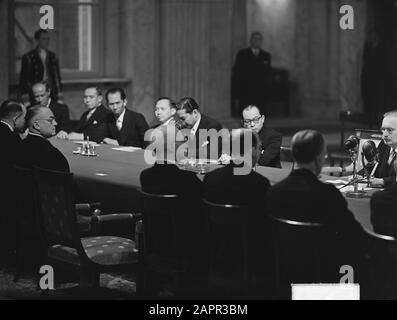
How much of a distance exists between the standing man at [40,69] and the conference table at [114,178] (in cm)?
390

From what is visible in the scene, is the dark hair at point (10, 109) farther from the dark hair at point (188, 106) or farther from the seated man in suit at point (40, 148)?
the dark hair at point (188, 106)

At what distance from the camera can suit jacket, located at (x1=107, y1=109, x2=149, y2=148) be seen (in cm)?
889

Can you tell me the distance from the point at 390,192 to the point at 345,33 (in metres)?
10.8

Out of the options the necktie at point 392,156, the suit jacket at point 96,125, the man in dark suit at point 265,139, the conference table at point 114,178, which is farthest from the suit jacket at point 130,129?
the necktie at point 392,156

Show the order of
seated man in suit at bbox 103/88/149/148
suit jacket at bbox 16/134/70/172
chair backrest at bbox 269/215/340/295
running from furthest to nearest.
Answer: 1. seated man in suit at bbox 103/88/149/148
2. suit jacket at bbox 16/134/70/172
3. chair backrest at bbox 269/215/340/295

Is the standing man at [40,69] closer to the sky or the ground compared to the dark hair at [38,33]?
closer to the ground

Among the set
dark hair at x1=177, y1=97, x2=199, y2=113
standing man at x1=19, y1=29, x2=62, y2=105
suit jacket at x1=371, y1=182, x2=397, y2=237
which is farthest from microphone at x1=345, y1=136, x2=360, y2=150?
standing man at x1=19, y1=29, x2=62, y2=105

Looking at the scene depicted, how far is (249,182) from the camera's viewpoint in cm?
549

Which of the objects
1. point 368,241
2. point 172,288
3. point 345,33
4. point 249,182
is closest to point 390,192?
point 368,241

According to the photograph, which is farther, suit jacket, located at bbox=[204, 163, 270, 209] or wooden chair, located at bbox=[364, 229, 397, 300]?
suit jacket, located at bbox=[204, 163, 270, 209]

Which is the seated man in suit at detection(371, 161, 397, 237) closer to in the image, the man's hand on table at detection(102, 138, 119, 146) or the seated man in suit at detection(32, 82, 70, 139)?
the man's hand on table at detection(102, 138, 119, 146)

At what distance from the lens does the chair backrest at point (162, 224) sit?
18.6 ft

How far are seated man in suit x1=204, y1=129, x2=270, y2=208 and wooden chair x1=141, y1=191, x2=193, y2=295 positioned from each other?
0.25 m

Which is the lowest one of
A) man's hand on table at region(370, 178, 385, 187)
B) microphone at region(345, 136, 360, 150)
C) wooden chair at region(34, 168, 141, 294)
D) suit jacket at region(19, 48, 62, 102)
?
wooden chair at region(34, 168, 141, 294)
